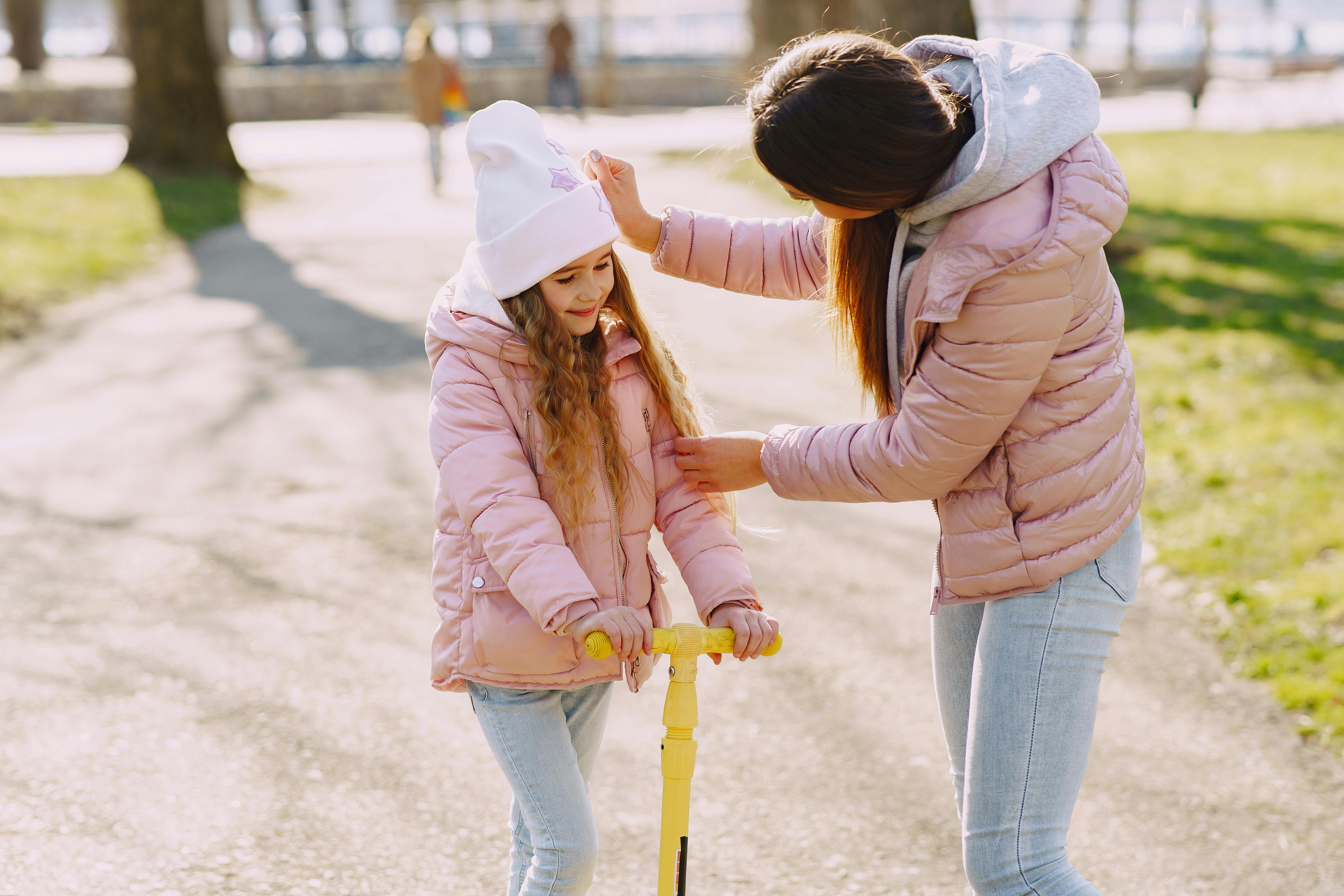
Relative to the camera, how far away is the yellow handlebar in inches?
79.3

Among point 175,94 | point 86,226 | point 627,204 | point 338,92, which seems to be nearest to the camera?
point 627,204

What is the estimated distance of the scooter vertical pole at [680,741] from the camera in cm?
208

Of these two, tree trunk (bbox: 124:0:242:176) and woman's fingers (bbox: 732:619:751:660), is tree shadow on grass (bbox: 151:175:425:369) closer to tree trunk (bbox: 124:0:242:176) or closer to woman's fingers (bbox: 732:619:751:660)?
tree trunk (bbox: 124:0:242:176)

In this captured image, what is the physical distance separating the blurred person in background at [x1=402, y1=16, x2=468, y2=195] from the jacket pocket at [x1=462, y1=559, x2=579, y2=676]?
13.1 metres

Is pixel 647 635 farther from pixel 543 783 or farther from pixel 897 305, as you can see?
pixel 897 305

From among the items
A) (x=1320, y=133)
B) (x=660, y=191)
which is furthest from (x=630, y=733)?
(x=1320, y=133)

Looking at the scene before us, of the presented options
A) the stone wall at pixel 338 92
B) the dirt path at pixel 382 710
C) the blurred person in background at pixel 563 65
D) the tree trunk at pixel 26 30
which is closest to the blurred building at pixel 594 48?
→ the stone wall at pixel 338 92

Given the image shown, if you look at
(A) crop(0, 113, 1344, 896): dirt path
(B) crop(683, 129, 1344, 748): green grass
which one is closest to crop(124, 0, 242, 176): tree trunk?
(A) crop(0, 113, 1344, 896): dirt path

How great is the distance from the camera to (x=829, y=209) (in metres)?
2.04

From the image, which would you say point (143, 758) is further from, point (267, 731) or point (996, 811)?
point (996, 811)

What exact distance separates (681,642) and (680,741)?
168mm

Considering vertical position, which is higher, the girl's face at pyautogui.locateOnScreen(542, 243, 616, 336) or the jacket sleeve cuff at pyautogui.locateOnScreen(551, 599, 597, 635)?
the girl's face at pyautogui.locateOnScreen(542, 243, 616, 336)


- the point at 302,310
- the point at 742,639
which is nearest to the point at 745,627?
the point at 742,639

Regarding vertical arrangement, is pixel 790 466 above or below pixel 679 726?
above
